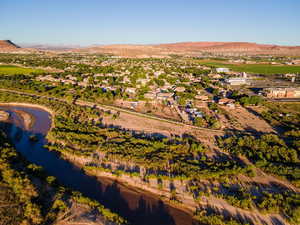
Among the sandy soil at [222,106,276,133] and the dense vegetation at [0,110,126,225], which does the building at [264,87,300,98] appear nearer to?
the sandy soil at [222,106,276,133]

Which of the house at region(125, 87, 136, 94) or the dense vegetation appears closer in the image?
the dense vegetation

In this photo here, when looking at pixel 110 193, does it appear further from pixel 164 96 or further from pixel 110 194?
pixel 164 96

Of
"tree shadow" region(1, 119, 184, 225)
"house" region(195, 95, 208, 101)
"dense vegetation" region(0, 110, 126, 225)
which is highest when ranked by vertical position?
"house" region(195, 95, 208, 101)

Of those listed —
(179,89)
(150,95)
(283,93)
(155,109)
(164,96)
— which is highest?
(283,93)

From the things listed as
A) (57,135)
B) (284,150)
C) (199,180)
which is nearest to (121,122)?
(57,135)

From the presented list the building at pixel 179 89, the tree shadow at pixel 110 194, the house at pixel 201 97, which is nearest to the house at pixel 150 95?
the building at pixel 179 89

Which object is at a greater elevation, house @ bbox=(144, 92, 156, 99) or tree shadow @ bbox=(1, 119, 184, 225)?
house @ bbox=(144, 92, 156, 99)

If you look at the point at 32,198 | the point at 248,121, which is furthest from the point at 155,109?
the point at 32,198

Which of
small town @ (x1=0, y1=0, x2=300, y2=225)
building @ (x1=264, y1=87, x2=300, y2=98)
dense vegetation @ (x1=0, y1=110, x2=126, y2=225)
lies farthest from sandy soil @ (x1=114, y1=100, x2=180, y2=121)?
building @ (x1=264, y1=87, x2=300, y2=98)

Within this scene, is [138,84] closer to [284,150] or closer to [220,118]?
[220,118]

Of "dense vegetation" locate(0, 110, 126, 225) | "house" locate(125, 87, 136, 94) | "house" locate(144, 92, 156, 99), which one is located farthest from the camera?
"house" locate(125, 87, 136, 94)
